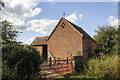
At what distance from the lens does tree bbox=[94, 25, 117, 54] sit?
18.2 meters

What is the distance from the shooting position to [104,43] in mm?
18469

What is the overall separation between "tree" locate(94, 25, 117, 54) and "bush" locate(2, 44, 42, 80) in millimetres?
16164

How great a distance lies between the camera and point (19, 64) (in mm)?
5035

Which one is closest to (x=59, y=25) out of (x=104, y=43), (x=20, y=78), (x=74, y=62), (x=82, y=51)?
(x=82, y=51)

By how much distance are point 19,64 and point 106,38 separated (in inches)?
703

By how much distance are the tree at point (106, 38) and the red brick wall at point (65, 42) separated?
7.26m

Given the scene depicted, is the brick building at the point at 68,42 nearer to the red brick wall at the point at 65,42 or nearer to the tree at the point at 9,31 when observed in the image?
the red brick wall at the point at 65,42

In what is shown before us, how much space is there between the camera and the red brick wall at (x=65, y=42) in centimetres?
1405

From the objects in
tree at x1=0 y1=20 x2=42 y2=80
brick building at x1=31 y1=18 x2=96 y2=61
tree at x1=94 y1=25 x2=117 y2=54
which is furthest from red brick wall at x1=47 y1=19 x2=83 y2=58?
tree at x1=0 y1=20 x2=42 y2=80

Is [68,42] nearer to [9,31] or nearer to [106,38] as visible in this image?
[106,38]

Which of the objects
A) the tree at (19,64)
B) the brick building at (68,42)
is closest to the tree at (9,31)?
the brick building at (68,42)

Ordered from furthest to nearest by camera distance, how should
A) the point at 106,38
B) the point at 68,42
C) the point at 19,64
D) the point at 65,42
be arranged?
the point at 106,38 → the point at 65,42 → the point at 68,42 → the point at 19,64

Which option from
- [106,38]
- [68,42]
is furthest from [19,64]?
[106,38]

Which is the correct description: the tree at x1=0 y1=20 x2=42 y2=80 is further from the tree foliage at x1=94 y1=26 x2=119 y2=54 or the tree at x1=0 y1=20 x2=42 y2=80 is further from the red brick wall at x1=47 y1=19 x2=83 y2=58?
the tree foliage at x1=94 y1=26 x2=119 y2=54
